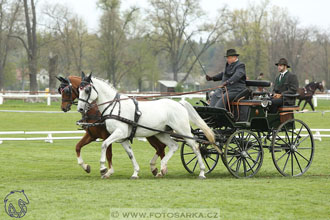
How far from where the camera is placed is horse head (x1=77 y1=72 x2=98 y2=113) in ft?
34.3

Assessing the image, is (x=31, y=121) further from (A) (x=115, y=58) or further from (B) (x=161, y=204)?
(A) (x=115, y=58)

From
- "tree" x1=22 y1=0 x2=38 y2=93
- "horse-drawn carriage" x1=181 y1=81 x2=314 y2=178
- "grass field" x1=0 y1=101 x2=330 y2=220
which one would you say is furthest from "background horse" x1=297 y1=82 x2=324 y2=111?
"tree" x1=22 y1=0 x2=38 y2=93

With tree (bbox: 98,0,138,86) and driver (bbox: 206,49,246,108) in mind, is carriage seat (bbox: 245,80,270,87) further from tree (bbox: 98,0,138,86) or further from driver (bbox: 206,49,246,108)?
tree (bbox: 98,0,138,86)

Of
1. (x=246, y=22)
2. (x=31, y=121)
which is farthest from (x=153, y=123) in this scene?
(x=246, y=22)

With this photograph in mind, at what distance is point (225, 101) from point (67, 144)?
865 centimetres

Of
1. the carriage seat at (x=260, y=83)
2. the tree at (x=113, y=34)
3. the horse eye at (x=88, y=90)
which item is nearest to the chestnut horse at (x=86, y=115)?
the horse eye at (x=88, y=90)

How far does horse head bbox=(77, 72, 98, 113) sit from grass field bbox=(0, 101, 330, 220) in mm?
1350

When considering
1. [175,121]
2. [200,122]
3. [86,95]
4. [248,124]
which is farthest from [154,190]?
[248,124]

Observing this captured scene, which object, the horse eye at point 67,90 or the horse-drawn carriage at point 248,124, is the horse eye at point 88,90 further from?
the horse-drawn carriage at point 248,124

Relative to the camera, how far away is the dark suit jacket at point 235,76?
10.9 meters

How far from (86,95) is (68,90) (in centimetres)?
49

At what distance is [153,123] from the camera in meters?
10.6

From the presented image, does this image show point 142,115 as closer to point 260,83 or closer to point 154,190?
point 154,190

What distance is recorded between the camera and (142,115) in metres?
10.6
